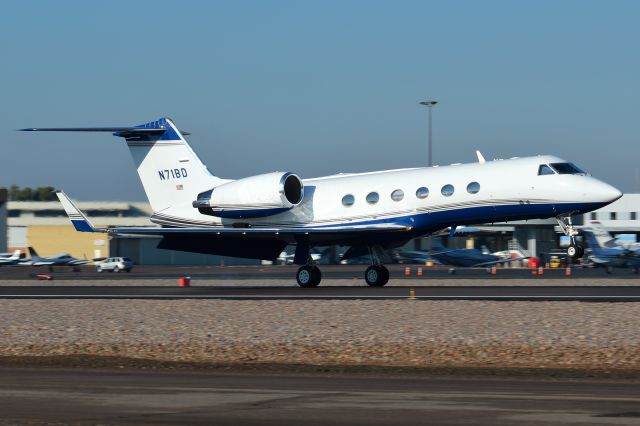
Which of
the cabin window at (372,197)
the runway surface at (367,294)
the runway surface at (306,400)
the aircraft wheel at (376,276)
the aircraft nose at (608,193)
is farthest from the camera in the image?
the aircraft wheel at (376,276)

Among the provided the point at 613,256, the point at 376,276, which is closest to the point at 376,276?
the point at 376,276

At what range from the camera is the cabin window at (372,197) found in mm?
34062

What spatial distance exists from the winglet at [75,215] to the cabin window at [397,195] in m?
10.5

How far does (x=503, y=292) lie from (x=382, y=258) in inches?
267

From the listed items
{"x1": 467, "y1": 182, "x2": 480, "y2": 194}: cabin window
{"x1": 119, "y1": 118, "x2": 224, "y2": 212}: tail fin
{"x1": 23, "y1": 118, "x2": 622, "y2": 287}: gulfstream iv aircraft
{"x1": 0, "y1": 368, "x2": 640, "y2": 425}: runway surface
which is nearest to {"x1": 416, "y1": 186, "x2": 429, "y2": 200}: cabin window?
{"x1": 23, "y1": 118, "x2": 622, "y2": 287}: gulfstream iv aircraft

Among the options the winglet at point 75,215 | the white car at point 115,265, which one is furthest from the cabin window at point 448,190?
the white car at point 115,265

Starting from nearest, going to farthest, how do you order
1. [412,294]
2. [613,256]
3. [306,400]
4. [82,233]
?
[306,400], [412,294], [613,256], [82,233]

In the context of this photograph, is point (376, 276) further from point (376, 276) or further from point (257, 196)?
point (257, 196)

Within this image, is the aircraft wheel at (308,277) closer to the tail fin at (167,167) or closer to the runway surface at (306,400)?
the tail fin at (167,167)

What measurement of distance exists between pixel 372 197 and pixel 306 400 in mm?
22334

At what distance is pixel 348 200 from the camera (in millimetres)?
34844

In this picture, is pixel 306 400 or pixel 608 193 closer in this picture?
pixel 306 400

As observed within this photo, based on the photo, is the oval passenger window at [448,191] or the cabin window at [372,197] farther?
the cabin window at [372,197]

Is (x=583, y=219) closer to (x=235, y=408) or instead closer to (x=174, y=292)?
(x=174, y=292)
